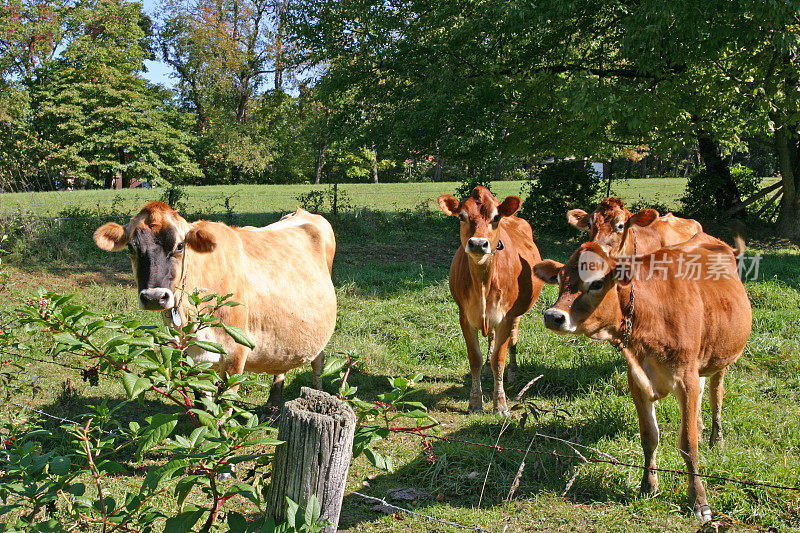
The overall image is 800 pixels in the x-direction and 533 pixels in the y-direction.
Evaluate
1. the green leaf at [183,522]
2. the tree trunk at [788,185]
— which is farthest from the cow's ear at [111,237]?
the tree trunk at [788,185]

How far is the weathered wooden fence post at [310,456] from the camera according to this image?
2193 mm

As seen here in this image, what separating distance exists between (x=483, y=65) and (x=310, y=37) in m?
4.14

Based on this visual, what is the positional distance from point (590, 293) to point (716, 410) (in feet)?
6.50

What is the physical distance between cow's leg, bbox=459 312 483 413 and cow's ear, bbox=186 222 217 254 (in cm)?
278

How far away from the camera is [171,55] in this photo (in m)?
42.6

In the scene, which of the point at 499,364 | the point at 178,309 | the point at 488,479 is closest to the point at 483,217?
the point at 499,364

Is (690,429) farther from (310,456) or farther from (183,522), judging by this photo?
(183,522)

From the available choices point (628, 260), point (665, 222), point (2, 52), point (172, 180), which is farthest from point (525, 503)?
point (2, 52)

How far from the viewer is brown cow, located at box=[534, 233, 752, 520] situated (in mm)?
3607

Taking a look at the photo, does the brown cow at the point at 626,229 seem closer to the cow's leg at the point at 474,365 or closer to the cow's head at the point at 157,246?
the cow's leg at the point at 474,365

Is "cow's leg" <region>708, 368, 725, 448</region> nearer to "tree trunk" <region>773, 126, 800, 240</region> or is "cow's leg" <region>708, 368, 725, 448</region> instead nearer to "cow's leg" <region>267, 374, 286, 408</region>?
"cow's leg" <region>267, 374, 286, 408</region>

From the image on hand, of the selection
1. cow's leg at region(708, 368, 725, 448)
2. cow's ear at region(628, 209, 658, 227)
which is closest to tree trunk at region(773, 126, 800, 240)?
cow's ear at region(628, 209, 658, 227)

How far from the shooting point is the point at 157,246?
384 cm

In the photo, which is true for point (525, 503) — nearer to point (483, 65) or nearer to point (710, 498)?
point (710, 498)
